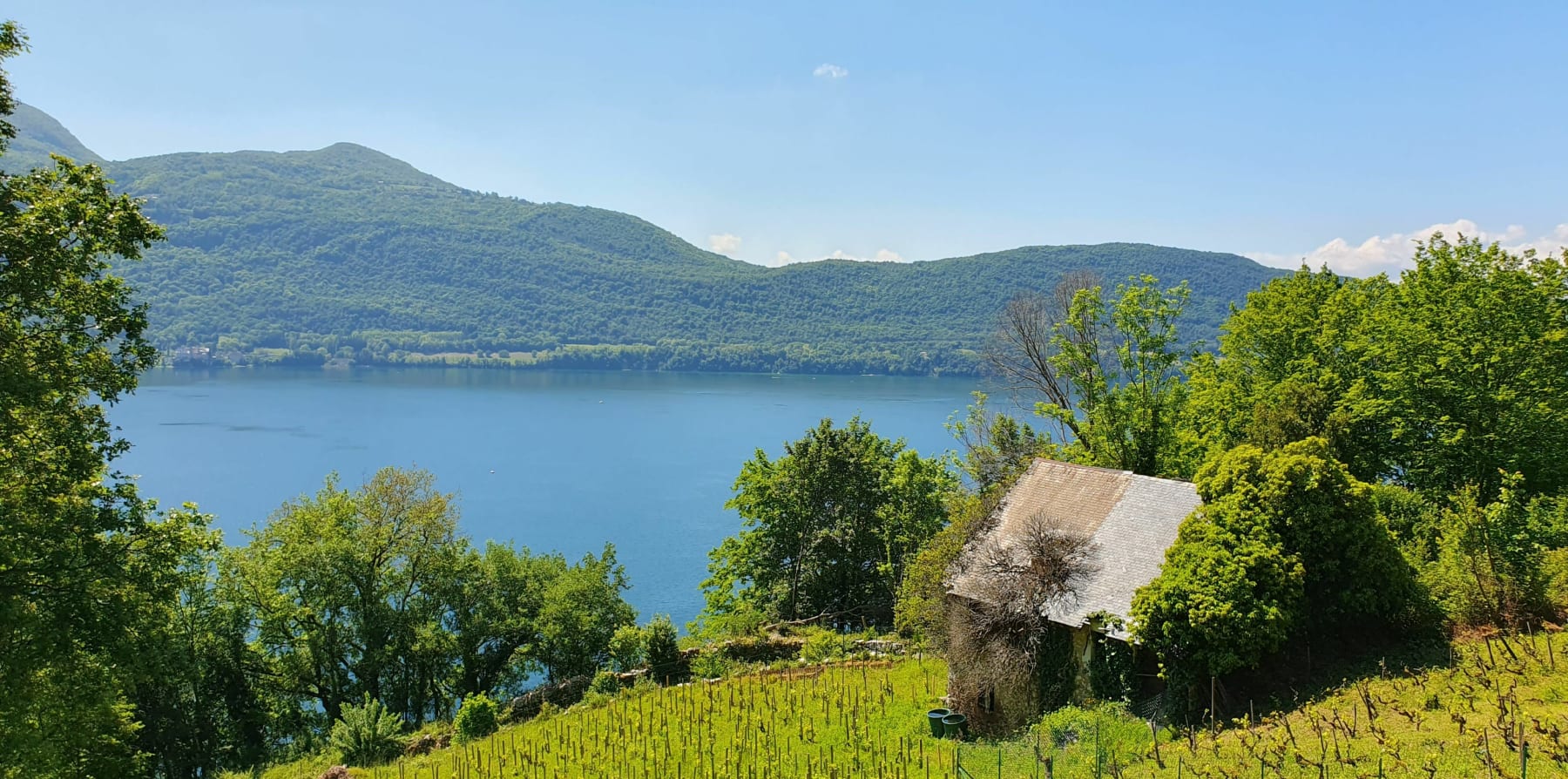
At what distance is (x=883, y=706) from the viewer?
17.5 meters

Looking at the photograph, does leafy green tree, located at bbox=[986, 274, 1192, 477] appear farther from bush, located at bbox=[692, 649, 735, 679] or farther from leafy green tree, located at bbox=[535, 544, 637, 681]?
leafy green tree, located at bbox=[535, 544, 637, 681]

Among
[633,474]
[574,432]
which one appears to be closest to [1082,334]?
[633,474]

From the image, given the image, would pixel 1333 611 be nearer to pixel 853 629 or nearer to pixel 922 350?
pixel 853 629

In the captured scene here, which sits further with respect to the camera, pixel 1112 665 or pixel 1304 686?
pixel 1112 665

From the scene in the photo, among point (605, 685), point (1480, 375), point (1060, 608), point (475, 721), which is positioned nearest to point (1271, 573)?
point (1060, 608)

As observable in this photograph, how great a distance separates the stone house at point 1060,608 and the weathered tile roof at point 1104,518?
23mm

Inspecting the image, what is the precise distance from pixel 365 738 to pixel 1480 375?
2750 cm

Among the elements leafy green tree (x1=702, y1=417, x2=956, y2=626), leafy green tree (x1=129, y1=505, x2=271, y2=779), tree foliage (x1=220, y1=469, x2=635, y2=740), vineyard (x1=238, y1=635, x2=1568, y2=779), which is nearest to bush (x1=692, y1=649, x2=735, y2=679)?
vineyard (x1=238, y1=635, x2=1568, y2=779)

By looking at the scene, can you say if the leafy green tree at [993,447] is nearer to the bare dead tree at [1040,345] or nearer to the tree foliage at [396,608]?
the bare dead tree at [1040,345]

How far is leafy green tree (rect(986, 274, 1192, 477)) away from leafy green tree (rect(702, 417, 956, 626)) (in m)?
5.28

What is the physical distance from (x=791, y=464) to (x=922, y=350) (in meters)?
170

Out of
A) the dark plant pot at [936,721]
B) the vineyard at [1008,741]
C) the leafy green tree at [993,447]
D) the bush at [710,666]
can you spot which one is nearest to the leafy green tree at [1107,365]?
the leafy green tree at [993,447]

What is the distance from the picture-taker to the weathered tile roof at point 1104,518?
51.1ft

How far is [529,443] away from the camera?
101m
